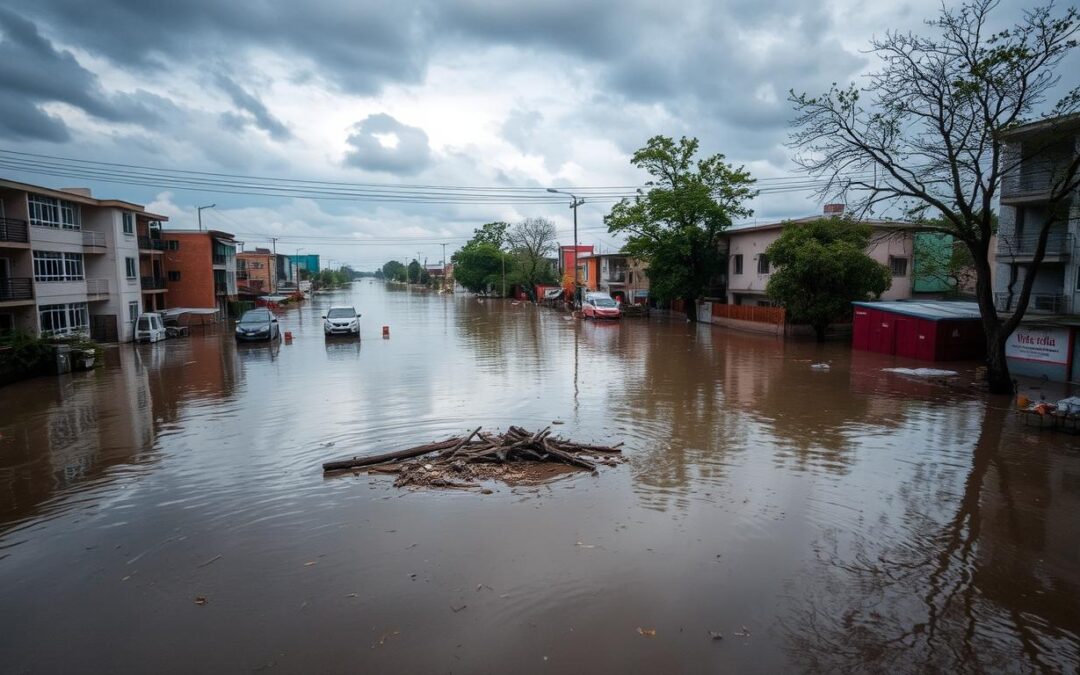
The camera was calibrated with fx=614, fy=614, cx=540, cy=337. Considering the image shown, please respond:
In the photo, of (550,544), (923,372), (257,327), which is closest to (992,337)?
(923,372)

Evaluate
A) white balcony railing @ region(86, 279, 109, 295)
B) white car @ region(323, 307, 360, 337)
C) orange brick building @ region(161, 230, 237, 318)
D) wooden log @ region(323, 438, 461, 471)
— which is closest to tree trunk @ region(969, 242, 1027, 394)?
wooden log @ region(323, 438, 461, 471)

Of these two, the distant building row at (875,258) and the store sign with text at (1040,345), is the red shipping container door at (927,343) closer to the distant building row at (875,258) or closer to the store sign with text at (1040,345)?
the distant building row at (875,258)

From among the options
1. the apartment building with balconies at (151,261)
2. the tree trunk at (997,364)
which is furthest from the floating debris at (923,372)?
the apartment building with balconies at (151,261)

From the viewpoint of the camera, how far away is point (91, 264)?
34.1m

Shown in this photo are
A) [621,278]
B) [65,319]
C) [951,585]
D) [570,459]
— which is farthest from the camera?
[621,278]

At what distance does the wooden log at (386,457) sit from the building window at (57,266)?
2549 centimetres

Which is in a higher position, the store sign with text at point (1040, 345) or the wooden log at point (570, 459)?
the store sign with text at point (1040, 345)

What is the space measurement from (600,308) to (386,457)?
115ft

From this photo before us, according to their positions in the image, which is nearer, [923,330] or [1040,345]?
[1040,345]

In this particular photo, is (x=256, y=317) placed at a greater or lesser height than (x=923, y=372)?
greater

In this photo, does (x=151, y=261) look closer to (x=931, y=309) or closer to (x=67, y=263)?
(x=67, y=263)

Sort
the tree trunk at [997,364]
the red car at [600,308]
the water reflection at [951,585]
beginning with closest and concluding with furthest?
1. the water reflection at [951,585]
2. the tree trunk at [997,364]
3. the red car at [600,308]

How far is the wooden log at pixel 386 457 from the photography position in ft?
35.8

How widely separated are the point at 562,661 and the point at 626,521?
3.23 metres
